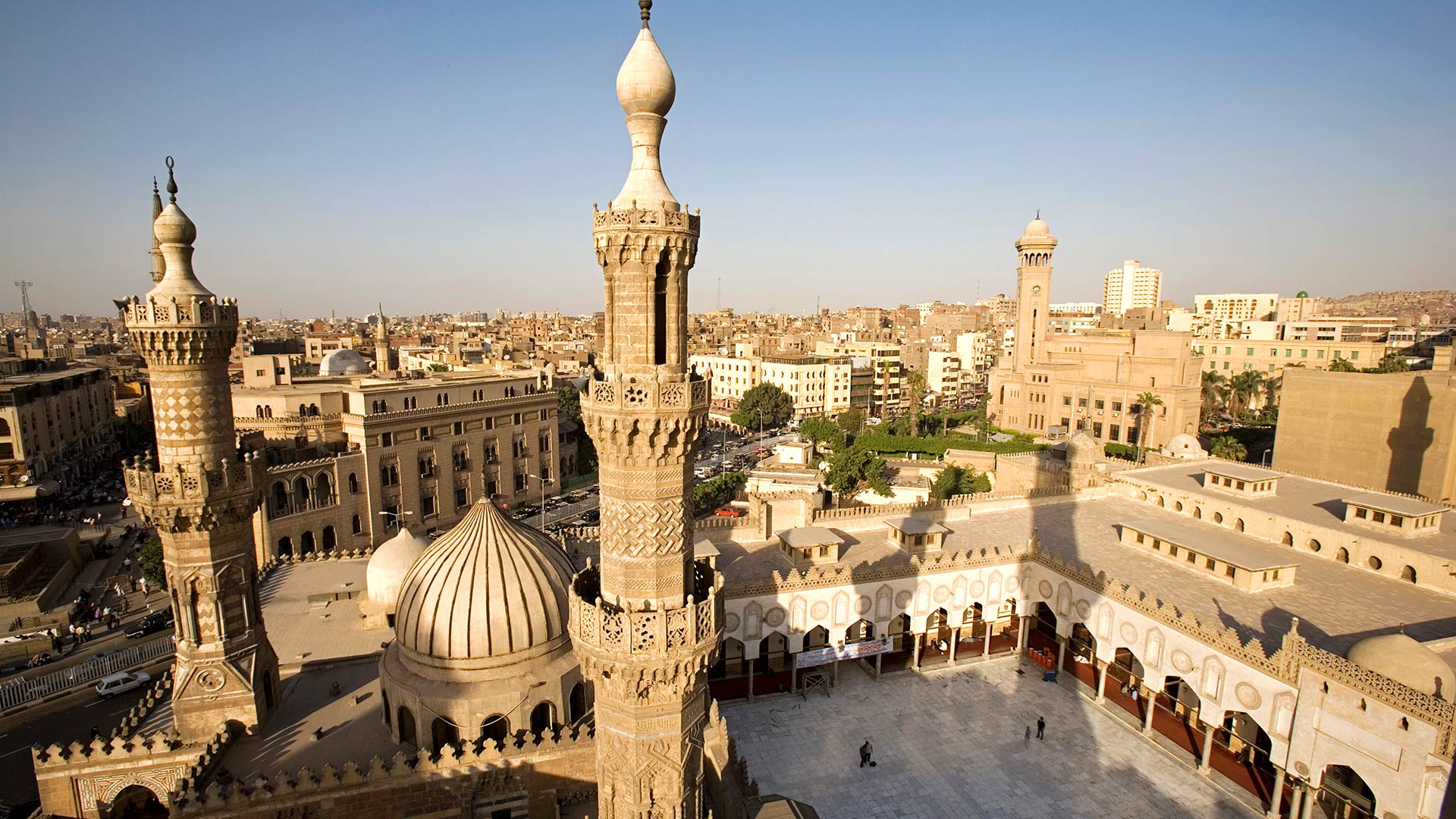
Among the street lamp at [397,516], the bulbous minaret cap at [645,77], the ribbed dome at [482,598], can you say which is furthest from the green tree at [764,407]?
the bulbous minaret cap at [645,77]

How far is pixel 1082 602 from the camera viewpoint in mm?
22359

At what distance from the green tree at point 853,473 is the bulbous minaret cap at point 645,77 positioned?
35671 mm

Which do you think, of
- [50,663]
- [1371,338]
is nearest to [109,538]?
[50,663]

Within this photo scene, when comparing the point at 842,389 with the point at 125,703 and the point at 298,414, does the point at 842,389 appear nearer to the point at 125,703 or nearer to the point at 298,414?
the point at 298,414

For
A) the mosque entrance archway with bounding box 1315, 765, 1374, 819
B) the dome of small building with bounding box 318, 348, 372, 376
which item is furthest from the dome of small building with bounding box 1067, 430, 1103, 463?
the dome of small building with bounding box 318, 348, 372, 376

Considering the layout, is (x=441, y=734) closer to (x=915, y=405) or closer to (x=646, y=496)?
(x=646, y=496)

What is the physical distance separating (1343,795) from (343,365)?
60386 millimetres

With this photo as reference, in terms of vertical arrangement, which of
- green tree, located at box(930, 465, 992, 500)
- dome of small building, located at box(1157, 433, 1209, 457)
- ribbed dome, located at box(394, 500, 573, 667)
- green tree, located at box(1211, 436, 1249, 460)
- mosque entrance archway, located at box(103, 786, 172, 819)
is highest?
ribbed dome, located at box(394, 500, 573, 667)

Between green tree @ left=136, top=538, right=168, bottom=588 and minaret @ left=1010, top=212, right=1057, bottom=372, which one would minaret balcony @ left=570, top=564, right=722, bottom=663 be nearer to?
green tree @ left=136, top=538, right=168, bottom=588

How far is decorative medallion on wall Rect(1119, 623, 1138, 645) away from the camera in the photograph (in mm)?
20672

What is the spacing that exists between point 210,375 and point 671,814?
1244cm

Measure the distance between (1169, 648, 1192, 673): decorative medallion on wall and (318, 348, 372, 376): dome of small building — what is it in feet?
176

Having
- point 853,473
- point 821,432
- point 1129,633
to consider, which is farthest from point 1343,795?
point 821,432

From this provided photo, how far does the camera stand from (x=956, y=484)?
142ft
